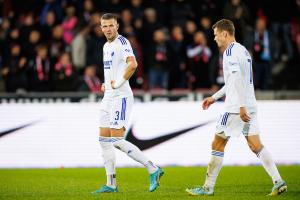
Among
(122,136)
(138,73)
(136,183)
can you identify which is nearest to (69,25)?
(138,73)

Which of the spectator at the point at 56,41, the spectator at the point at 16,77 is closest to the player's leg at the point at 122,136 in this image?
the spectator at the point at 16,77

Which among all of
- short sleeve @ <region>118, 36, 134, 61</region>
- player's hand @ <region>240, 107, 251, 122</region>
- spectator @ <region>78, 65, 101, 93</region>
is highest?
short sleeve @ <region>118, 36, 134, 61</region>

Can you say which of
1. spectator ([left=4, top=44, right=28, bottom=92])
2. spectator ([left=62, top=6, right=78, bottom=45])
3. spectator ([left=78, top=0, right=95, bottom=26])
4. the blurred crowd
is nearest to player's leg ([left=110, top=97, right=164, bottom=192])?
the blurred crowd

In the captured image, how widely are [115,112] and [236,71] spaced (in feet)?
5.84

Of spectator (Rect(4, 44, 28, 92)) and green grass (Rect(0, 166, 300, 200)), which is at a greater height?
spectator (Rect(4, 44, 28, 92))

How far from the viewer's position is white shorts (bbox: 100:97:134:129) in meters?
10.1

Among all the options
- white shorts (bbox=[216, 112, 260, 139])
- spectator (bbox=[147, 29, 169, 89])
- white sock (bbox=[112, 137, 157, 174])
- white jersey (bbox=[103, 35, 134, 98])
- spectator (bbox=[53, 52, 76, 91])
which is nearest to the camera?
white shorts (bbox=[216, 112, 260, 139])

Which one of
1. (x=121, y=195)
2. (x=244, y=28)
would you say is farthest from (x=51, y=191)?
(x=244, y=28)

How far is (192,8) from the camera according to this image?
64.0 feet

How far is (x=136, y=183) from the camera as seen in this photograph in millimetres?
11578

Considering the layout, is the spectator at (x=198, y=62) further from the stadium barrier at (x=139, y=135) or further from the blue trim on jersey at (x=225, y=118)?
the blue trim on jersey at (x=225, y=118)

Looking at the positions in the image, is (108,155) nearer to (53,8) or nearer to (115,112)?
(115,112)

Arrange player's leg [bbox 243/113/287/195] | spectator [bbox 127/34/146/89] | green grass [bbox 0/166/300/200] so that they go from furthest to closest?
spectator [bbox 127/34/146/89] → green grass [bbox 0/166/300/200] → player's leg [bbox 243/113/287/195]

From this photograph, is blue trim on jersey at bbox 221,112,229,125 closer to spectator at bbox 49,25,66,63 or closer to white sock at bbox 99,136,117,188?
white sock at bbox 99,136,117,188
